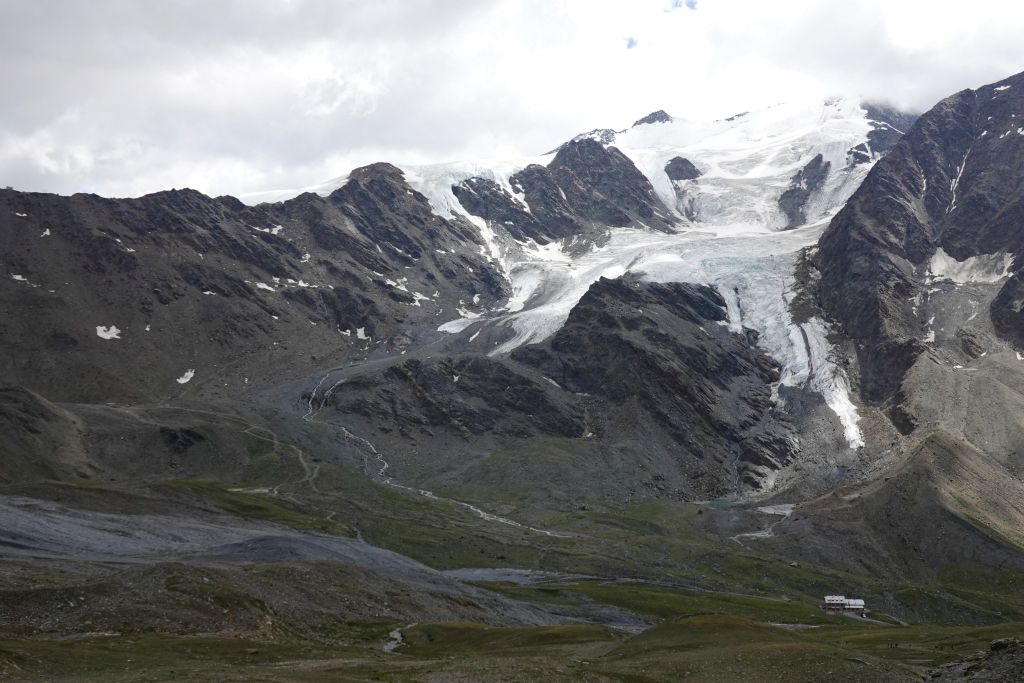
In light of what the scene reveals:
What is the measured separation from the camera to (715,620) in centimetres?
7056

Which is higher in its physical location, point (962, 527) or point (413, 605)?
point (413, 605)

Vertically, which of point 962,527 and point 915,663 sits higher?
point 915,663

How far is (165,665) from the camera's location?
187 ft

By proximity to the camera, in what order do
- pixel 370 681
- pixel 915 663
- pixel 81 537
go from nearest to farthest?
pixel 370 681, pixel 915 663, pixel 81 537

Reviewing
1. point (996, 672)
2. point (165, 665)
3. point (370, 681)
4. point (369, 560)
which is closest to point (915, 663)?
point (996, 672)

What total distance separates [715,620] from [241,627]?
36939mm

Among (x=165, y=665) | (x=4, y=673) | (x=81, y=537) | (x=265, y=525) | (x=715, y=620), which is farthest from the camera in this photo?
(x=265, y=525)

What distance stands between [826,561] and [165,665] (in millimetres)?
154023

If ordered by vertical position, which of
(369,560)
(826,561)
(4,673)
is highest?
(4,673)

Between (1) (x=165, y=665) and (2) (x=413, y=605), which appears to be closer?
(1) (x=165, y=665)

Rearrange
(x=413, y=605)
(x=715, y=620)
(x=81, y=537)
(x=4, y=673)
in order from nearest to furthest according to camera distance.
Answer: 1. (x=4, y=673)
2. (x=715, y=620)
3. (x=413, y=605)
4. (x=81, y=537)

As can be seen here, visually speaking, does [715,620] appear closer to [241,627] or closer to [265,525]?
[241,627]

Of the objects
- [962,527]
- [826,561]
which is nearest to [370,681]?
[826,561]

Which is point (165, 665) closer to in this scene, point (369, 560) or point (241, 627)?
point (241, 627)
